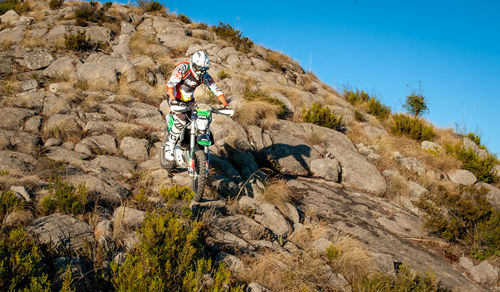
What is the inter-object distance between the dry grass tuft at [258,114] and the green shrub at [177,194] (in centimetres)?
556

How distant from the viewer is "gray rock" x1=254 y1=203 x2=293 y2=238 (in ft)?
19.7

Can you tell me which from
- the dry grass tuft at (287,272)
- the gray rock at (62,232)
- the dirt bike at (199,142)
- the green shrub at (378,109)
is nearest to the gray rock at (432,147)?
the green shrub at (378,109)

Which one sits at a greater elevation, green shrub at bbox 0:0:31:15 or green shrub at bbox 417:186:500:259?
green shrub at bbox 0:0:31:15

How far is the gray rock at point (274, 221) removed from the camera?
19.7 ft

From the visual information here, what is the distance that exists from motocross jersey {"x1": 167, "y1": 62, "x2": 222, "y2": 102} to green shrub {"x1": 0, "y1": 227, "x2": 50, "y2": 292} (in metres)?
3.52

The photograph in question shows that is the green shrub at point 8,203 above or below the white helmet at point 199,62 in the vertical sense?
below

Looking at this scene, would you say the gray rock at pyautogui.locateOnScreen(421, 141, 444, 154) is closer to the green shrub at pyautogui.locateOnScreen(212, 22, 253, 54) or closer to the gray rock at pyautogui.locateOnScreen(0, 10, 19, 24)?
the green shrub at pyautogui.locateOnScreen(212, 22, 253, 54)

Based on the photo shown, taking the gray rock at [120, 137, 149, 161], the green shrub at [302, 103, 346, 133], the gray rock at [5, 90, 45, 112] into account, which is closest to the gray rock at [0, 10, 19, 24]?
the gray rock at [5, 90, 45, 112]

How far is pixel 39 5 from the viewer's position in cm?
2233

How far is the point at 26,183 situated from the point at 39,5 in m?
23.0

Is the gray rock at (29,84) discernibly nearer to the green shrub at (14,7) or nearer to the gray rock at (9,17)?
the gray rock at (9,17)

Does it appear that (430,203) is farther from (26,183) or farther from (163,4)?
(163,4)

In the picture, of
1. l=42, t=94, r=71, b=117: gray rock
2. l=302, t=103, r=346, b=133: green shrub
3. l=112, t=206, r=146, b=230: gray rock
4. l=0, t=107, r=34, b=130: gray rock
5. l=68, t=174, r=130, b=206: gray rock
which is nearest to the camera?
l=112, t=206, r=146, b=230: gray rock

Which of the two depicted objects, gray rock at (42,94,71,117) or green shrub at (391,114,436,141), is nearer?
gray rock at (42,94,71,117)
